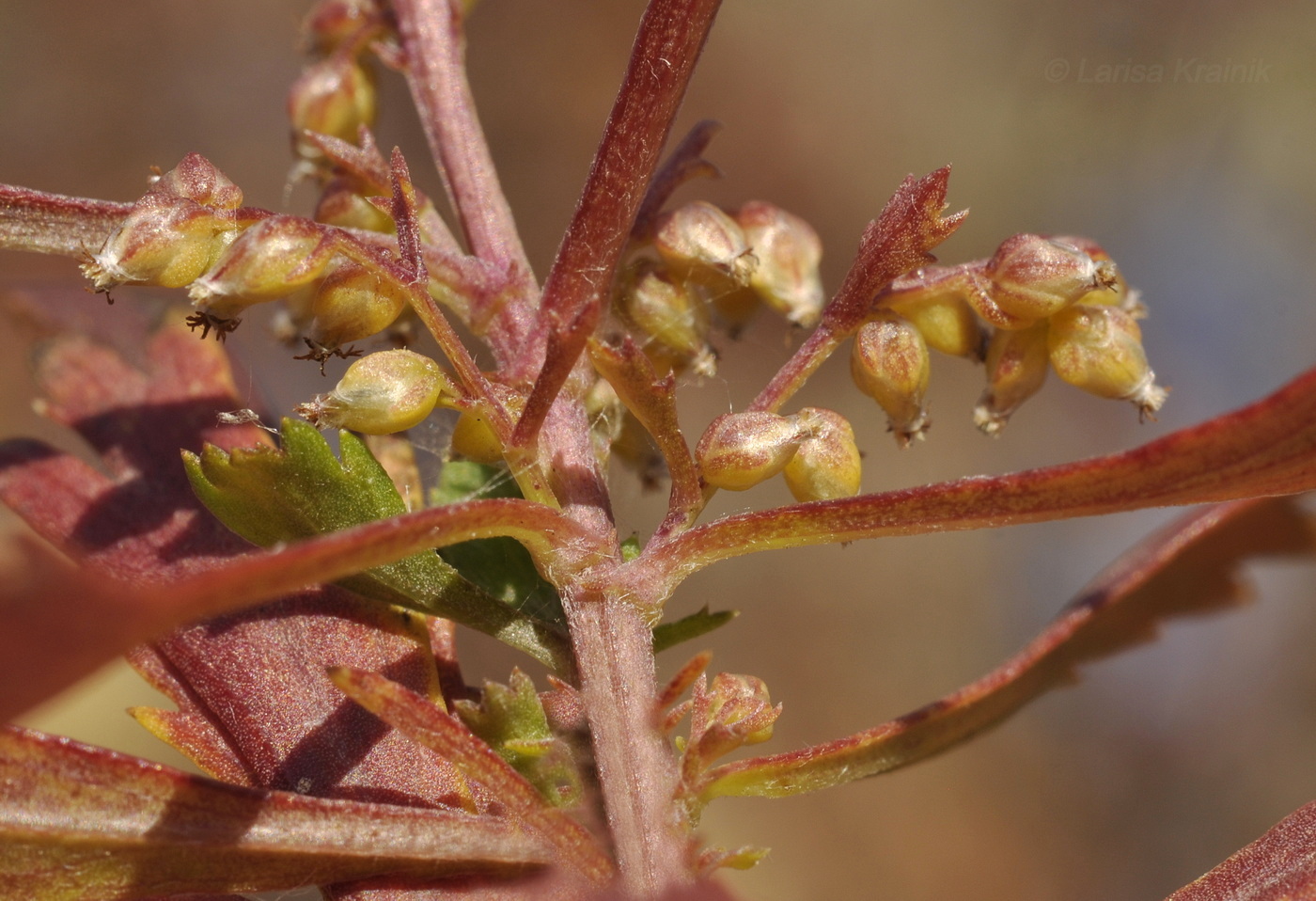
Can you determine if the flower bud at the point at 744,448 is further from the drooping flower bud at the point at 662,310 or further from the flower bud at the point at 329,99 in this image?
→ the flower bud at the point at 329,99

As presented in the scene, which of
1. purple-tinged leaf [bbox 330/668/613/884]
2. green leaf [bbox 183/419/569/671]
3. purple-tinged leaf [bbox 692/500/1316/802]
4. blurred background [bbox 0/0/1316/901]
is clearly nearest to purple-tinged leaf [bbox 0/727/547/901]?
purple-tinged leaf [bbox 330/668/613/884]

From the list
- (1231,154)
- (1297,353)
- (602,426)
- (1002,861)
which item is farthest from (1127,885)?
(602,426)

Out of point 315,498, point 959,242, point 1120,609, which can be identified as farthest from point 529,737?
point 959,242

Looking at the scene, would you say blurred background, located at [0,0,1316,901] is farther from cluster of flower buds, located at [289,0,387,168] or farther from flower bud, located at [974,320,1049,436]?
flower bud, located at [974,320,1049,436]

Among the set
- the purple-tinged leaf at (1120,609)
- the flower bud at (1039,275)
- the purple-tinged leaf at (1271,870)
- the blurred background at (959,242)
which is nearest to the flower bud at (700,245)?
the flower bud at (1039,275)

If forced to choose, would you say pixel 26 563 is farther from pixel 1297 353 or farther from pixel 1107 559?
pixel 1297 353

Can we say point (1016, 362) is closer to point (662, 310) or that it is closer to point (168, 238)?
point (662, 310)
